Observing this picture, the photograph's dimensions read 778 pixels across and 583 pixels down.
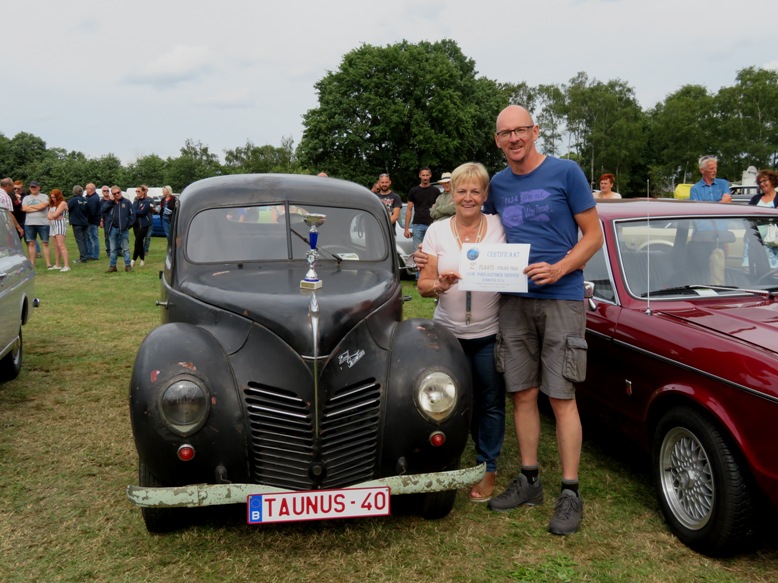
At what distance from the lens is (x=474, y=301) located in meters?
3.96

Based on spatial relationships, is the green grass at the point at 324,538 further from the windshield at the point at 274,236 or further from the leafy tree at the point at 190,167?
the leafy tree at the point at 190,167

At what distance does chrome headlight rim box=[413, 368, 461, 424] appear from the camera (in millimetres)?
3418

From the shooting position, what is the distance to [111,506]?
400 centimetres

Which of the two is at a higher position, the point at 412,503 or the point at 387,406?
the point at 387,406

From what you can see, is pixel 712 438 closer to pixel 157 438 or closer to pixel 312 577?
pixel 312 577

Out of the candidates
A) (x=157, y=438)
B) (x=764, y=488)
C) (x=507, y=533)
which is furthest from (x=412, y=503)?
(x=764, y=488)

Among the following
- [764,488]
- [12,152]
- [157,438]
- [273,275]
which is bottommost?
[764,488]

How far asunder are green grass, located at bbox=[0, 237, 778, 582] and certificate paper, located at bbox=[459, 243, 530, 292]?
1.37 meters

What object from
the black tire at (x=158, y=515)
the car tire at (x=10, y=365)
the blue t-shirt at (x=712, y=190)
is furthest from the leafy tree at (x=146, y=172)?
the black tire at (x=158, y=515)

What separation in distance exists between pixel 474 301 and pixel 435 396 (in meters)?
0.76

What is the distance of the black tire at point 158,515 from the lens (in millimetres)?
3410

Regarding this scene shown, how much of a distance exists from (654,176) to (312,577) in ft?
236

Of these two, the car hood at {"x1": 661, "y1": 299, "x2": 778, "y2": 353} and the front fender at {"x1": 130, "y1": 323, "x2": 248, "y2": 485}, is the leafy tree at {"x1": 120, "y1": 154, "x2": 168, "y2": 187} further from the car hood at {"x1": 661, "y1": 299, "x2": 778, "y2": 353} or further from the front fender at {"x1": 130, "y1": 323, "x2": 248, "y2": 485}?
the car hood at {"x1": 661, "y1": 299, "x2": 778, "y2": 353}

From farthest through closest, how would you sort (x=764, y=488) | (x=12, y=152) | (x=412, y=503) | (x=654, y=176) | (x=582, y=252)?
(x=12, y=152) < (x=654, y=176) < (x=412, y=503) < (x=582, y=252) < (x=764, y=488)
